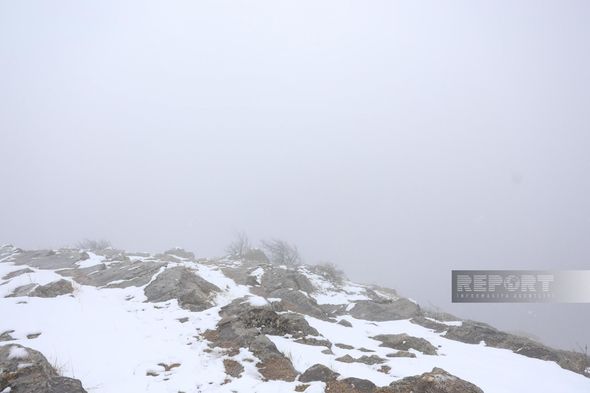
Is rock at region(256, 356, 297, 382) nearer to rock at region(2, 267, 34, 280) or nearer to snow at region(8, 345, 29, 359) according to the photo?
snow at region(8, 345, 29, 359)

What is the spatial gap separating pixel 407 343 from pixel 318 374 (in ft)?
19.4

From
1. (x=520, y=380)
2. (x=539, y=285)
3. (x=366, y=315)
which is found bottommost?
(x=366, y=315)

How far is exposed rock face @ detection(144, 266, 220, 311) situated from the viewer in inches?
587

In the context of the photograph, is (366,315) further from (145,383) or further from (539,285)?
(145,383)

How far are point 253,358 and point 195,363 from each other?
148 cm

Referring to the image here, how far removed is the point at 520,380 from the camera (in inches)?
390

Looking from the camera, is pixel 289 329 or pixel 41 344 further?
pixel 289 329

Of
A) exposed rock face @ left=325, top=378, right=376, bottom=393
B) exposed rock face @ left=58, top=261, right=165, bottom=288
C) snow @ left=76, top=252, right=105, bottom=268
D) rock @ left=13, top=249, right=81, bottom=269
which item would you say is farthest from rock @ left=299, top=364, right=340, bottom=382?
rock @ left=13, top=249, right=81, bottom=269

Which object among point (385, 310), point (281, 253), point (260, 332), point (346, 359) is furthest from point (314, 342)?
point (281, 253)

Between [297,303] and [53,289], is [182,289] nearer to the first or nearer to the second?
[53,289]

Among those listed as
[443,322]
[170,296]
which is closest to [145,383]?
[170,296]

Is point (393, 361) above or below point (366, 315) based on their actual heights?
above

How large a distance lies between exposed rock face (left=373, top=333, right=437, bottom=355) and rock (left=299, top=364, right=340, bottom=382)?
5.14 m

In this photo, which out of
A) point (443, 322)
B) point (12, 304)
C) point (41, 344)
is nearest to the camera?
point (41, 344)
